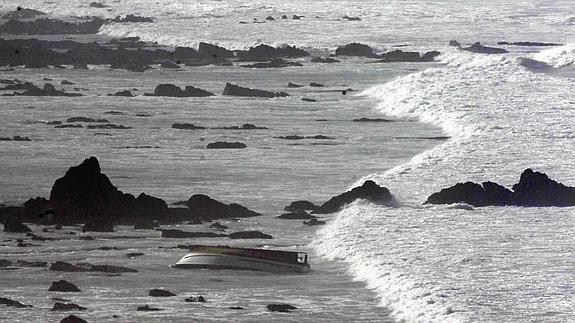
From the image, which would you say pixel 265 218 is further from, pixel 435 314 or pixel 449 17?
pixel 449 17

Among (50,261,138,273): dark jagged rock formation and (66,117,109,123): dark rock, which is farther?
(66,117,109,123): dark rock

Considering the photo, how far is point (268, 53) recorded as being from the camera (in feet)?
254

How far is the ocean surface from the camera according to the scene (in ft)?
69.3

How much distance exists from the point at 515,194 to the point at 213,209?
206 inches

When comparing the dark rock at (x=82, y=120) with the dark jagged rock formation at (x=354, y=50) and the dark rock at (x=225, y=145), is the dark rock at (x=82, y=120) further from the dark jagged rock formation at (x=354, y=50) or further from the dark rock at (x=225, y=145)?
the dark jagged rock formation at (x=354, y=50)

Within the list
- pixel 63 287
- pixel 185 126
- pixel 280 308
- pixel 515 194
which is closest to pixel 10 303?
pixel 63 287

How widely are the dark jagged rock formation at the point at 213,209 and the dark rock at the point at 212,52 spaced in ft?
160

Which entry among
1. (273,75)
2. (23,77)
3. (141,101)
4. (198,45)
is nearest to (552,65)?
(273,75)

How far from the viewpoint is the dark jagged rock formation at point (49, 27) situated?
10319 centimetres

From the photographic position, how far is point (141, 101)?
55344 mm

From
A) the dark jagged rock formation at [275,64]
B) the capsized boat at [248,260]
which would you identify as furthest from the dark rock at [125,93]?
the capsized boat at [248,260]

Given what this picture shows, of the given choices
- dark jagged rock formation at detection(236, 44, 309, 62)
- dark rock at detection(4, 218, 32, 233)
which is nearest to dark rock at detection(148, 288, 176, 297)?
dark rock at detection(4, 218, 32, 233)

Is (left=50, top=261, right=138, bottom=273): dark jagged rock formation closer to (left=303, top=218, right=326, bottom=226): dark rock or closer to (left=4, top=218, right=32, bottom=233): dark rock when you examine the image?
(left=4, top=218, right=32, bottom=233): dark rock

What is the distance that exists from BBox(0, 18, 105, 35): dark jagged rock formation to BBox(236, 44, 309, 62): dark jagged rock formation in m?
25.9
